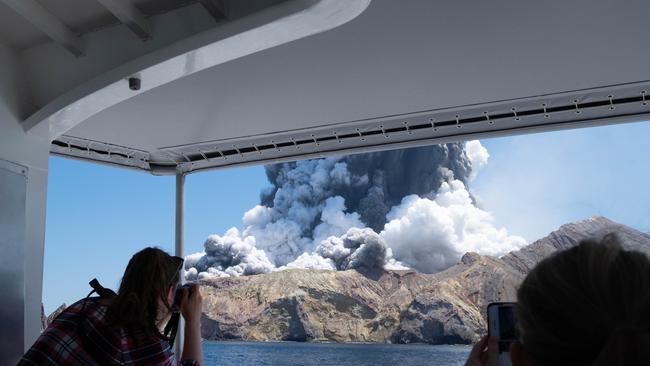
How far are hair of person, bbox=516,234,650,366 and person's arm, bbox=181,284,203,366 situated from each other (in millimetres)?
1275

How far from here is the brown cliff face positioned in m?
31.6

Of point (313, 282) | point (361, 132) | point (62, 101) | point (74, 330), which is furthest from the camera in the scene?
point (313, 282)

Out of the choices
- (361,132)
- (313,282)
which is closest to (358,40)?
(361,132)

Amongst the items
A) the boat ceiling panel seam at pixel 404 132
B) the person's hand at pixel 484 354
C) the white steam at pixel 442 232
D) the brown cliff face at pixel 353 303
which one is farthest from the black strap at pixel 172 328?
the white steam at pixel 442 232

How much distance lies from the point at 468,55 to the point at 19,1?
1923 mm

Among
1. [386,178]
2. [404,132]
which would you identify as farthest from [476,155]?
[404,132]

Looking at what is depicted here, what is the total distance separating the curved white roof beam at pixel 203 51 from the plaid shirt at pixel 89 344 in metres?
0.96

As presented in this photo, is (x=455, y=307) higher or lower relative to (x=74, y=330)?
lower

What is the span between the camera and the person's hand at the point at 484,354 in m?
0.70

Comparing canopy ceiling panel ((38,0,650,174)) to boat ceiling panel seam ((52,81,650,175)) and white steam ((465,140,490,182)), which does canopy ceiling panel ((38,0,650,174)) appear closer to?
boat ceiling panel seam ((52,81,650,175))

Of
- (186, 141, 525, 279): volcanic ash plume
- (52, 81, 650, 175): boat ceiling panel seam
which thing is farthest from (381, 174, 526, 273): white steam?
(52, 81, 650, 175): boat ceiling panel seam

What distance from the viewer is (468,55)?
9.49 ft

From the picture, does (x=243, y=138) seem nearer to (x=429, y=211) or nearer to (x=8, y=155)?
(x=8, y=155)

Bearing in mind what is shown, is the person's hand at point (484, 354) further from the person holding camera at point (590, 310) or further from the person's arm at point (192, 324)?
the person's arm at point (192, 324)
